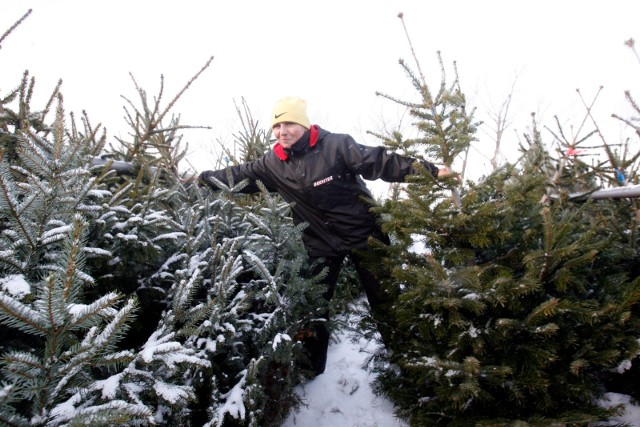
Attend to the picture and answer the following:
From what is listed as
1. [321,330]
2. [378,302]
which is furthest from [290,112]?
[321,330]

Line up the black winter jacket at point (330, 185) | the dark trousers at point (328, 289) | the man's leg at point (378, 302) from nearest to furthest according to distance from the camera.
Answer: the man's leg at point (378, 302) < the black winter jacket at point (330, 185) < the dark trousers at point (328, 289)

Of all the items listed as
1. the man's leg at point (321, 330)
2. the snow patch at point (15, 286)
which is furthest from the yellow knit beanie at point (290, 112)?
the snow patch at point (15, 286)

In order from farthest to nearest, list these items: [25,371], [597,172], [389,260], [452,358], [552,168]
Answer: [552,168] < [597,172] < [389,260] < [452,358] < [25,371]

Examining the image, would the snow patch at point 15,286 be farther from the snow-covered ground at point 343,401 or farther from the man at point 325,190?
the snow-covered ground at point 343,401

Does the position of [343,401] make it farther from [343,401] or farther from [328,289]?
[328,289]

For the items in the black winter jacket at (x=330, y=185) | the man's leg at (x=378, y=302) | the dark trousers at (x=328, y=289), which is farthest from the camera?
the dark trousers at (x=328, y=289)

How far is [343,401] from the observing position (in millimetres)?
3105

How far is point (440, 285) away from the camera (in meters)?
2.02

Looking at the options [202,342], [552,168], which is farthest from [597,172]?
[202,342]

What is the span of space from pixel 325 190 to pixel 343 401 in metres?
1.91

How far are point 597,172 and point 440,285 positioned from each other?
10.7 feet

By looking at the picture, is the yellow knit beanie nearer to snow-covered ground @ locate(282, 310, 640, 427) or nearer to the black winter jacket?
the black winter jacket

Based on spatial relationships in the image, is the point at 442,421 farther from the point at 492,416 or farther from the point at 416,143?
the point at 416,143

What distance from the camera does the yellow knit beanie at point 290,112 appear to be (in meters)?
3.16
